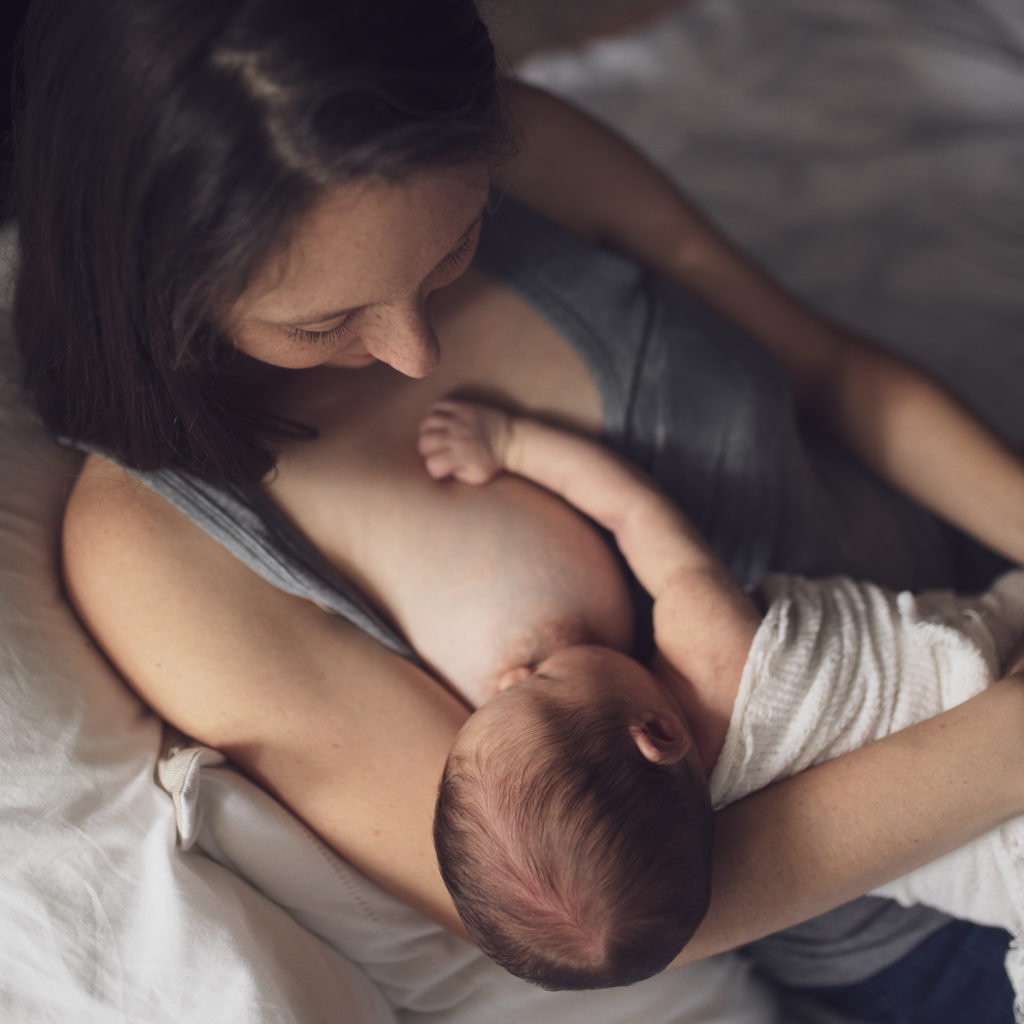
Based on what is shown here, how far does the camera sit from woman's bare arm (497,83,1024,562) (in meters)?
1.10

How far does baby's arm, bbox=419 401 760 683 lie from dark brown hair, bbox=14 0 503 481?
1.05 ft

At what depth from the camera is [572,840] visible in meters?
0.75

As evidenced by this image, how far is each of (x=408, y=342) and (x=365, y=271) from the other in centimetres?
10

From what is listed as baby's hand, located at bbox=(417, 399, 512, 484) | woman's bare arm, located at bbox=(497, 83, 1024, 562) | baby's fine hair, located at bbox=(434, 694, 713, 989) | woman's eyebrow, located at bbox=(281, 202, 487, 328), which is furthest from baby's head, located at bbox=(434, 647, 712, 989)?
woman's bare arm, located at bbox=(497, 83, 1024, 562)

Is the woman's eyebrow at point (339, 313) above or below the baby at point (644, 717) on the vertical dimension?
above

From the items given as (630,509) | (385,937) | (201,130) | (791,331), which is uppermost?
(201,130)

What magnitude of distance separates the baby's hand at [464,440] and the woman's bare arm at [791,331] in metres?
0.30

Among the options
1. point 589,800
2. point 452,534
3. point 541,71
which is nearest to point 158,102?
point 452,534

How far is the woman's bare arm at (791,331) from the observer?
1.10 metres

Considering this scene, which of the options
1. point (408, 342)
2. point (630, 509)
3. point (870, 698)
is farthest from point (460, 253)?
point (870, 698)

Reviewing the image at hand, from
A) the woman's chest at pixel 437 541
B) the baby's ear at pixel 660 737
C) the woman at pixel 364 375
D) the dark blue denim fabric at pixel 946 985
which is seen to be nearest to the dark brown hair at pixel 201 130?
the woman at pixel 364 375

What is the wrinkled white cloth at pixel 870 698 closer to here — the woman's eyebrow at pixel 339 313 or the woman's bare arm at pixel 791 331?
the woman's bare arm at pixel 791 331

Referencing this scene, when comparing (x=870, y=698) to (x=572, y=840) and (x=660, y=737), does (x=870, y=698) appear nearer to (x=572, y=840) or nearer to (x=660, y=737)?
(x=660, y=737)

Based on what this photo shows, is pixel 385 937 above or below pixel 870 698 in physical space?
below
